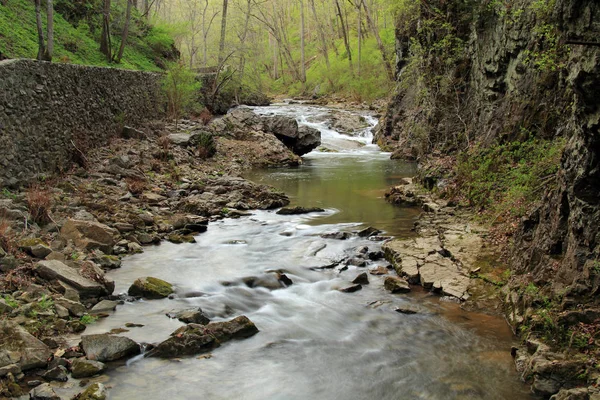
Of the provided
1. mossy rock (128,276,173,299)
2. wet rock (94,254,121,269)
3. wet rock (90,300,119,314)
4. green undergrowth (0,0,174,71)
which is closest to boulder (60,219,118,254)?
wet rock (94,254,121,269)

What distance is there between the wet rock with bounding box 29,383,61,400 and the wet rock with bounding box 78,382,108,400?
0.22 m

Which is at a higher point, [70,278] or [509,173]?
[509,173]

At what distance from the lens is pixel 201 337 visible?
5.86 meters

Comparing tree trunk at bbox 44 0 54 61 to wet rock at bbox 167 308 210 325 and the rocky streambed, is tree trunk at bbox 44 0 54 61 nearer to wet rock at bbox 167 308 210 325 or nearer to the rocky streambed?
the rocky streambed

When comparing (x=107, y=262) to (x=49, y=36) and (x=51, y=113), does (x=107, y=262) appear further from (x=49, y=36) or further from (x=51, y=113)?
(x=49, y=36)

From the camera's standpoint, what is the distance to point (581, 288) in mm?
5340

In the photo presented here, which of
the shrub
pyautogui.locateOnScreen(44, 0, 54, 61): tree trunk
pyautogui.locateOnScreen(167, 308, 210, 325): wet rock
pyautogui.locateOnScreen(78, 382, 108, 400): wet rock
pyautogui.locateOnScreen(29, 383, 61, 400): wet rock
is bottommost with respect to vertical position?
pyautogui.locateOnScreen(167, 308, 210, 325): wet rock

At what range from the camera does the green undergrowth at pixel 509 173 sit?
27.1ft

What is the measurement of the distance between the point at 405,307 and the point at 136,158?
1082 cm

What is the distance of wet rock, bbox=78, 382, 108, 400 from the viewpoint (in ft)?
14.8

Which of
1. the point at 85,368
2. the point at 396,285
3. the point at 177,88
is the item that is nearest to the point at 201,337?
the point at 85,368

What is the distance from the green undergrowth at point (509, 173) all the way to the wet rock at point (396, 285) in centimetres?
250

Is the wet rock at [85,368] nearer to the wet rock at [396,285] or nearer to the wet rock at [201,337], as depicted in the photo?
the wet rock at [201,337]

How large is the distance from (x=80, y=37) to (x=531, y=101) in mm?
19166
